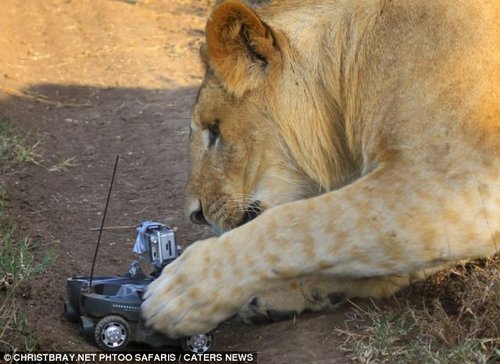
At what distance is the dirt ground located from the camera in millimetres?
2963

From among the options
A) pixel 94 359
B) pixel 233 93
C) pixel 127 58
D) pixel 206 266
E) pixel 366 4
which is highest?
pixel 366 4

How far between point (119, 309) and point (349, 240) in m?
0.67

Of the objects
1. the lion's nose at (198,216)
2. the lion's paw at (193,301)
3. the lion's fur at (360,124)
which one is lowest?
the lion's nose at (198,216)

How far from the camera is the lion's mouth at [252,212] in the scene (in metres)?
3.13

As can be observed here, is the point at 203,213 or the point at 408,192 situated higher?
the point at 408,192

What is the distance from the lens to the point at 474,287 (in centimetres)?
278

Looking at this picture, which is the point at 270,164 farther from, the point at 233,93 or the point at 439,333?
the point at 439,333

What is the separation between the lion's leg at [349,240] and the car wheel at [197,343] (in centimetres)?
6

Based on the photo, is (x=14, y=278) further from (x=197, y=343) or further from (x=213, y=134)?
(x=213, y=134)

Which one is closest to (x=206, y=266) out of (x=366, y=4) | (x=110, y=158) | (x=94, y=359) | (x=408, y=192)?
(x=94, y=359)

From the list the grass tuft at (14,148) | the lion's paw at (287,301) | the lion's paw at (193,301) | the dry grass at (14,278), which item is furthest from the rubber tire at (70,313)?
the grass tuft at (14,148)

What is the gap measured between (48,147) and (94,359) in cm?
244

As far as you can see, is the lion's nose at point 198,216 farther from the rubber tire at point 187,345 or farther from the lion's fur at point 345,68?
the rubber tire at point 187,345

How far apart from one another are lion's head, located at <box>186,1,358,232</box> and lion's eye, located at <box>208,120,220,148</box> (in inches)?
0.9
